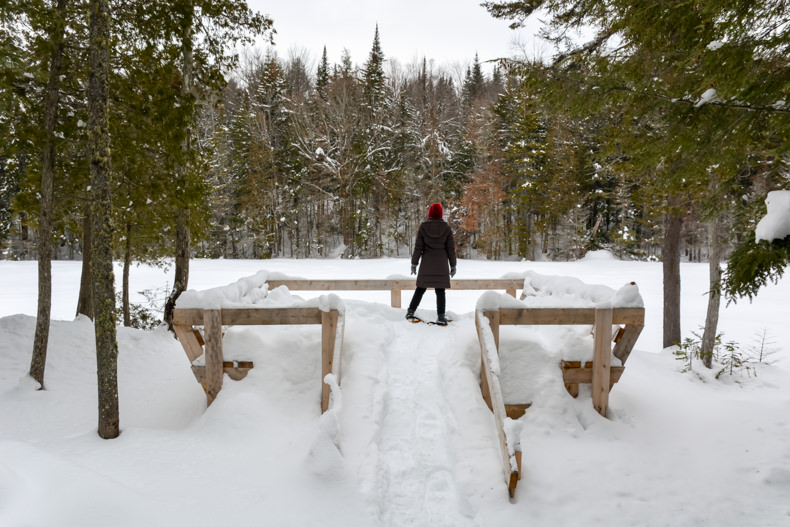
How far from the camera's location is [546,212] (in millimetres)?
28172

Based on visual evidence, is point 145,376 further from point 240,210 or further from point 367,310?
point 240,210

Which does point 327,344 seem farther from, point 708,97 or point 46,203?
point 46,203

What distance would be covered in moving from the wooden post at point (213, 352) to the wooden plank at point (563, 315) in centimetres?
301

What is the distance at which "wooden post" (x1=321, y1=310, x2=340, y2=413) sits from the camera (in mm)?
4391

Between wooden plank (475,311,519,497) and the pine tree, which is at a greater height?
the pine tree

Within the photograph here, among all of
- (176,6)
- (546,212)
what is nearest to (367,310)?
(176,6)

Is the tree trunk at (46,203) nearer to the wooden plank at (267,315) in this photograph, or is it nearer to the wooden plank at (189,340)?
the wooden plank at (189,340)

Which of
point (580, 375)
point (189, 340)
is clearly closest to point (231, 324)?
point (189, 340)

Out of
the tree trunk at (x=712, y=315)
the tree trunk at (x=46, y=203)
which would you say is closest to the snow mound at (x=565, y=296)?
the tree trunk at (x=712, y=315)

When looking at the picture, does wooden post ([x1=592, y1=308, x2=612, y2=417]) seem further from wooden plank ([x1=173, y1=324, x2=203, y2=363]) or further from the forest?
wooden plank ([x1=173, y1=324, x2=203, y2=363])

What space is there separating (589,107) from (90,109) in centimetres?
507

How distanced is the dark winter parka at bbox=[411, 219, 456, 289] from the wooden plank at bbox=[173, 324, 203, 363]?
11.1 feet

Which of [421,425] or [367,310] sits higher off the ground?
[367,310]

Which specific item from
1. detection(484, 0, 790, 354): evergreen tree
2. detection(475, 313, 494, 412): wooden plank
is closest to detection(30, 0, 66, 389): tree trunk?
detection(475, 313, 494, 412): wooden plank
